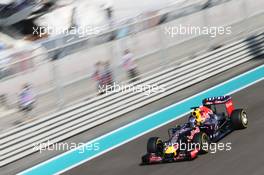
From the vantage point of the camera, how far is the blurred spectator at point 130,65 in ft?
53.2

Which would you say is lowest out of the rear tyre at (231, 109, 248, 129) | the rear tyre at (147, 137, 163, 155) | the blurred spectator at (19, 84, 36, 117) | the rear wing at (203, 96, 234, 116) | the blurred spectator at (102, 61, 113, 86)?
the rear tyre at (147, 137, 163, 155)

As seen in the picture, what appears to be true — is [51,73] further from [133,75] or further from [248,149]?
[248,149]

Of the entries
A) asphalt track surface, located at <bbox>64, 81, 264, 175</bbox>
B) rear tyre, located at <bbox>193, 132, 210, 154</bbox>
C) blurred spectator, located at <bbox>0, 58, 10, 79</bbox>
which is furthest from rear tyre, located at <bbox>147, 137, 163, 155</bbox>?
blurred spectator, located at <bbox>0, 58, 10, 79</bbox>

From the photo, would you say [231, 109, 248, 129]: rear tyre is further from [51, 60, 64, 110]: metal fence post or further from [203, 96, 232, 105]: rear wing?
[51, 60, 64, 110]: metal fence post

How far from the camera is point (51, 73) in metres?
14.4

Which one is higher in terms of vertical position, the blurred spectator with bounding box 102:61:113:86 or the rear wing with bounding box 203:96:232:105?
the blurred spectator with bounding box 102:61:113:86

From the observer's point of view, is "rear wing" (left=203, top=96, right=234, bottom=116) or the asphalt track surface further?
"rear wing" (left=203, top=96, right=234, bottom=116)

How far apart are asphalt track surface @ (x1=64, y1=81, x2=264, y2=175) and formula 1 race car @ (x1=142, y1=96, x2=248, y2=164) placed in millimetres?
147

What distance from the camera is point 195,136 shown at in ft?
36.8

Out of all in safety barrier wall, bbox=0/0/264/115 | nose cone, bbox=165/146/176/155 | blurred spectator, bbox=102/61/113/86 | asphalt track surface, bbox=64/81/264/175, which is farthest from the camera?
blurred spectator, bbox=102/61/113/86

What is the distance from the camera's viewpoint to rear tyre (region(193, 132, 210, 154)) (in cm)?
1108

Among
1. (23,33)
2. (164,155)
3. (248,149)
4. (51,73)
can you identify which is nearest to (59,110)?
(51,73)

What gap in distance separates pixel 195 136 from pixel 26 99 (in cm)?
435

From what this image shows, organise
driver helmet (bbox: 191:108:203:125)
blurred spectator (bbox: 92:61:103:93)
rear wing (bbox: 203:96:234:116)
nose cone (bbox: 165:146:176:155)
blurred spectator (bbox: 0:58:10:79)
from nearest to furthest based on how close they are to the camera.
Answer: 1. nose cone (bbox: 165:146:176:155)
2. driver helmet (bbox: 191:108:203:125)
3. rear wing (bbox: 203:96:234:116)
4. blurred spectator (bbox: 0:58:10:79)
5. blurred spectator (bbox: 92:61:103:93)
